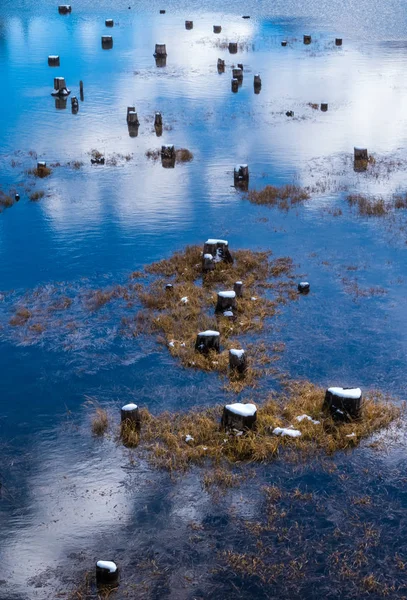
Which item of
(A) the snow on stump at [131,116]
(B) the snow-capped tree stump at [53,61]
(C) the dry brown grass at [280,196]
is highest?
(B) the snow-capped tree stump at [53,61]

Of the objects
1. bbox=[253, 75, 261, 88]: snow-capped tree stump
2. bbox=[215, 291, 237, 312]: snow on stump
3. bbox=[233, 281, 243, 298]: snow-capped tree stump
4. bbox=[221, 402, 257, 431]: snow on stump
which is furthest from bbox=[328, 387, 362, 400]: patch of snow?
bbox=[253, 75, 261, 88]: snow-capped tree stump

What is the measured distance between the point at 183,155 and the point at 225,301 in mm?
13003

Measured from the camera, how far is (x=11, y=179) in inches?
958

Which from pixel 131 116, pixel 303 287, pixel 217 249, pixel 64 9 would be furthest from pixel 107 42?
pixel 303 287

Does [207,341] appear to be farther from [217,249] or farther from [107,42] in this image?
[107,42]

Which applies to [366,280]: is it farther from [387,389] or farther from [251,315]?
[387,389]

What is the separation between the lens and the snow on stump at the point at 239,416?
11203 mm

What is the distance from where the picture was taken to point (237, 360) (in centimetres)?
1314

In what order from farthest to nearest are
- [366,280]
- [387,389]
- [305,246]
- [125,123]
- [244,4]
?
[244,4] → [125,123] → [305,246] → [366,280] → [387,389]

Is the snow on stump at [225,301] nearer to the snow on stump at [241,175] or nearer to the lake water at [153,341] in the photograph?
the lake water at [153,341]

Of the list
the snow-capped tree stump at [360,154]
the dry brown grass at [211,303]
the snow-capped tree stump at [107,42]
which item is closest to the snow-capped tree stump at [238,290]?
the dry brown grass at [211,303]

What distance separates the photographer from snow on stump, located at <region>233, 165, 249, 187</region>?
77.6 ft

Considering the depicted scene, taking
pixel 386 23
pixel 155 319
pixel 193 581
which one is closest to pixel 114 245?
pixel 155 319

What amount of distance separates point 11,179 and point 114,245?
23.1ft
